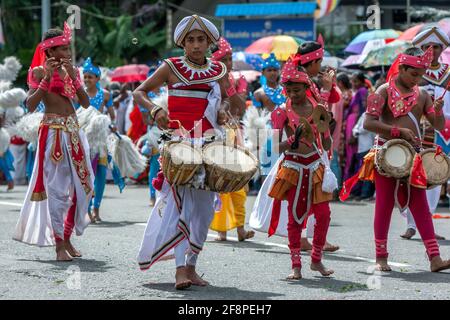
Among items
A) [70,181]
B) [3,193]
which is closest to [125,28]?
[3,193]

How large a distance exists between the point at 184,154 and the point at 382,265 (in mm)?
2243

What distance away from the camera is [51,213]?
927cm

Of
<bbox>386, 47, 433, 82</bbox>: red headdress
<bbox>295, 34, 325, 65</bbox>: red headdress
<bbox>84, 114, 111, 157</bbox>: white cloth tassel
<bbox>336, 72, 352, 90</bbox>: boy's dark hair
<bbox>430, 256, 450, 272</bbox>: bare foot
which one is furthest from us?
<bbox>336, 72, 352, 90</bbox>: boy's dark hair

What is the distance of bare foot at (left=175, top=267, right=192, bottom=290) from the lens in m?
7.43

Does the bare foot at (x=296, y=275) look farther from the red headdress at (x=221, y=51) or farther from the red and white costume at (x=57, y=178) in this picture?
the red headdress at (x=221, y=51)

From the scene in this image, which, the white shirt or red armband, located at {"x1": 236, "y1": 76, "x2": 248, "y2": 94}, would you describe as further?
the white shirt

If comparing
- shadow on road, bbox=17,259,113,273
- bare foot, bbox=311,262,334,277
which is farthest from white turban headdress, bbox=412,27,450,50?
shadow on road, bbox=17,259,113,273

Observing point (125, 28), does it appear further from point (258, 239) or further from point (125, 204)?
point (258, 239)

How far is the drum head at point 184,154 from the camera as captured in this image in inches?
284

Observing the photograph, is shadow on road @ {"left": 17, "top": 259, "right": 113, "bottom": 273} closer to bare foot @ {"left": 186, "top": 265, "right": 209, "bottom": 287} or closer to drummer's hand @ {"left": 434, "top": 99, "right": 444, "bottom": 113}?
bare foot @ {"left": 186, "top": 265, "right": 209, "bottom": 287}

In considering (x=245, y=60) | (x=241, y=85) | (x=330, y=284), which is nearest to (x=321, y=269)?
(x=330, y=284)

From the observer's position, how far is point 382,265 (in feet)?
28.3

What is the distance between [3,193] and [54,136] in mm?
8926

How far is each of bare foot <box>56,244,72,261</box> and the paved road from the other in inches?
4.9
